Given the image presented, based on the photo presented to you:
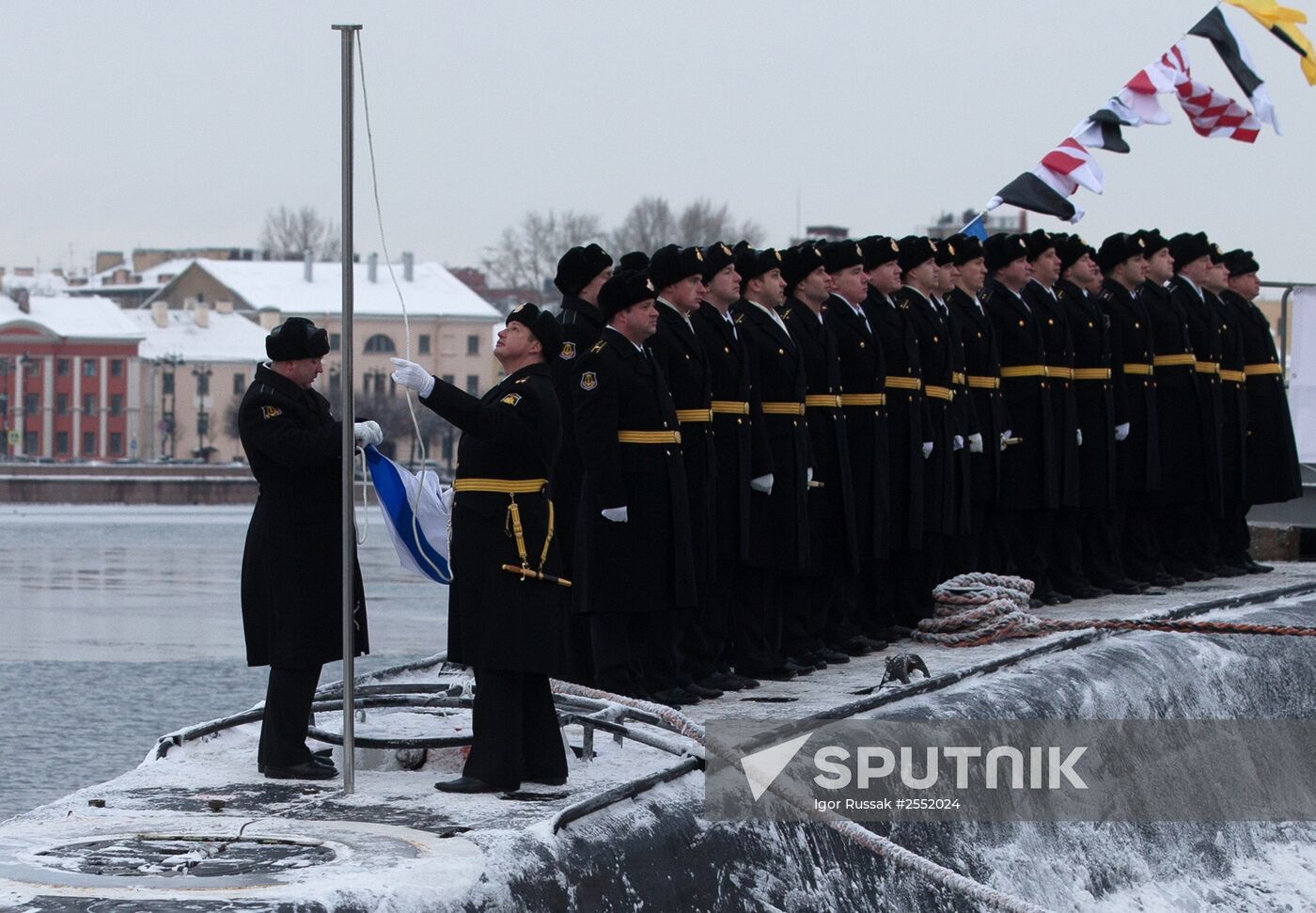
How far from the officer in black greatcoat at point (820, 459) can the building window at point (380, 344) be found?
94.5m

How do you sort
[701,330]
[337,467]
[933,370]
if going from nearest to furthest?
1. [337,467]
2. [701,330]
3. [933,370]

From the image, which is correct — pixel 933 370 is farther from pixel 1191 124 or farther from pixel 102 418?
pixel 102 418

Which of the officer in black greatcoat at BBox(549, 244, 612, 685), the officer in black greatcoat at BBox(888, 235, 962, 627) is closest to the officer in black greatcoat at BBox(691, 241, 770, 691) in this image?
the officer in black greatcoat at BBox(549, 244, 612, 685)

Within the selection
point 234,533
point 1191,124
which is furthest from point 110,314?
point 1191,124

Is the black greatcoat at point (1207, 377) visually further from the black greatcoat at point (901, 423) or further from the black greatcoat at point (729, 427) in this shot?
the black greatcoat at point (729, 427)

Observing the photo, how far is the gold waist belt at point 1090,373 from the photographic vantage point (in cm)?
1266

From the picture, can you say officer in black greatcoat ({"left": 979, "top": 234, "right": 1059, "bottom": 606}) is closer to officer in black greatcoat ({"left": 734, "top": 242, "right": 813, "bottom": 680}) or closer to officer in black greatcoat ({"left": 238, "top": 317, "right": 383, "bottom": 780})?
officer in black greatcoat ({"left": 734, "top": 242, "right": 813, "bottom": 680})

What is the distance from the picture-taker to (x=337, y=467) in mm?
7180

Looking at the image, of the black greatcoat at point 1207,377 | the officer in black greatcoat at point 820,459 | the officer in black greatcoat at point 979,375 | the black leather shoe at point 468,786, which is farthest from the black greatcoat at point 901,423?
the black leather shoe at point 468,786

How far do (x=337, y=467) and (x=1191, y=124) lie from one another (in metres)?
10.6

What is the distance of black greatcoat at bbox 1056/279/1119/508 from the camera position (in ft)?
41.3

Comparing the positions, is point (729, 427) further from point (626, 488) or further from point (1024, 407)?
point (1024, 407)

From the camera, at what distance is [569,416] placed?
8.87m

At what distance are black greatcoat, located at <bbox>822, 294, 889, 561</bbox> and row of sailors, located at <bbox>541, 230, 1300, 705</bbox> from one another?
0.04ft
